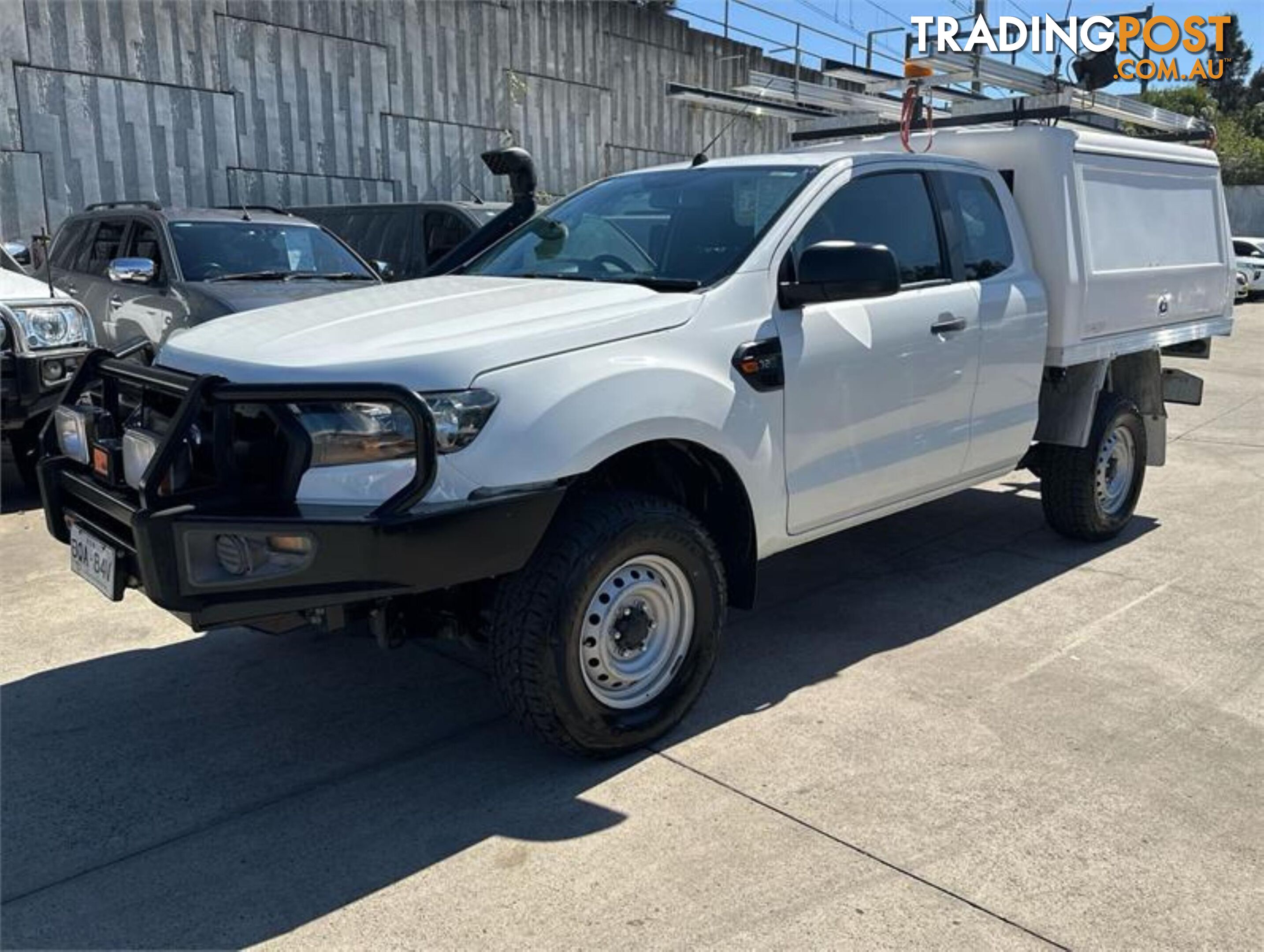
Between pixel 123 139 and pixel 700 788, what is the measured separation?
13419 mm

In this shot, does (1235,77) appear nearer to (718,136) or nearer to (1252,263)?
(1252,263)

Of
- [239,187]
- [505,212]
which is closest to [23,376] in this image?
[505,212]

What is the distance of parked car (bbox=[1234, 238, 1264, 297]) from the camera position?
89.4 ft

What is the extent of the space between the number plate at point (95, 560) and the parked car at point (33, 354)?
10.4 feet

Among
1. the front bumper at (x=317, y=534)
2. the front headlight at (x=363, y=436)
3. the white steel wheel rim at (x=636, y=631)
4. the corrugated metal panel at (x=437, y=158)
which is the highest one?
the corrugated metal panel at (x=437, y=158)

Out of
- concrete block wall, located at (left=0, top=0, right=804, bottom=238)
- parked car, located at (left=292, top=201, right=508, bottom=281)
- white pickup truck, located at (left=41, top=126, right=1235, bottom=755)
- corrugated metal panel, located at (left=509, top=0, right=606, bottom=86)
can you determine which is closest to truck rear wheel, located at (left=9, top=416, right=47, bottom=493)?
white pickup truck, located at (left=41, top=126, right=1235, bottom=755)

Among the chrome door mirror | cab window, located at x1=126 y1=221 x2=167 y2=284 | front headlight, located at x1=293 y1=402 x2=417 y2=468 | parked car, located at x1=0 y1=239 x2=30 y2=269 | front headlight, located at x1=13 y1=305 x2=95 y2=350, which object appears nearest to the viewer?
front headlight, located at x1=293 y1=402 x2=417 y2=468

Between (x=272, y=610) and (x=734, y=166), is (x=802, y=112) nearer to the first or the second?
(x=734, y=166)

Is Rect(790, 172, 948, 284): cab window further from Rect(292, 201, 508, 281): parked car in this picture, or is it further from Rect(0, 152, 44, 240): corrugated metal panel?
Rect(0, 152, 44, 240): corrugated metal panel

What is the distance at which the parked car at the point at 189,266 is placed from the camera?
7402 millimetres

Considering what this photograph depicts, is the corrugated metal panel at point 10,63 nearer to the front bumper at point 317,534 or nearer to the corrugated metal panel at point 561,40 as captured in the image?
the corrugated metal panel at point 561,40

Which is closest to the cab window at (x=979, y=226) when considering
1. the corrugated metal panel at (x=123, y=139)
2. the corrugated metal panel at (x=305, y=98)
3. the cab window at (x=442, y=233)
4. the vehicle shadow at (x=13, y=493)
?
the vehicle shadow at (x=13, y=493)

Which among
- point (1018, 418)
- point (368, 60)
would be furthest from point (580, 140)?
point (1018, 418)

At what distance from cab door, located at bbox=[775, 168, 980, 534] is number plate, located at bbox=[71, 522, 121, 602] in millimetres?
2256
